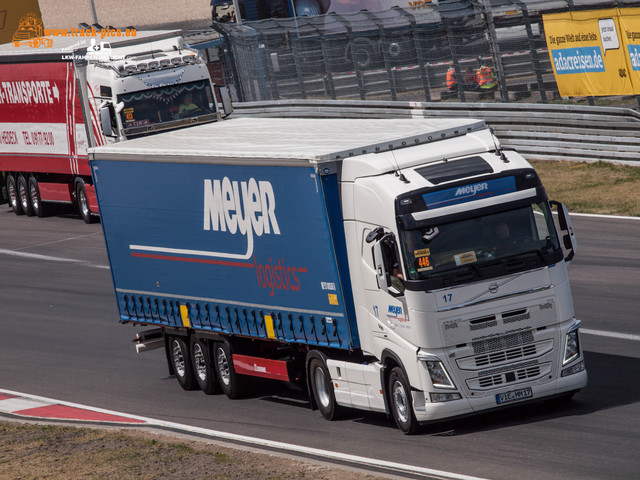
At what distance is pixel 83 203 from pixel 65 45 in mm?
4445

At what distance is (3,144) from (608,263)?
2105 centimetres

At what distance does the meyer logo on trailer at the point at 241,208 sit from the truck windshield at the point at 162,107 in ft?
42.2

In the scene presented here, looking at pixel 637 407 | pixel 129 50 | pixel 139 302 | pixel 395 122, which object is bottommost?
pixel 637 407

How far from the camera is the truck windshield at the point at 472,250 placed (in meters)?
12.3

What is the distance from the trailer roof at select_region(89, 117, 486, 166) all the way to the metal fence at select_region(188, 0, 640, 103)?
13.1 meters

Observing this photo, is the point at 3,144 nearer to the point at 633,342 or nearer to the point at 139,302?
the point at 139,302

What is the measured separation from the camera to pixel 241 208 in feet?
48.5

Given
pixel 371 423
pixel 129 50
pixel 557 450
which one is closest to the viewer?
pixel 557 450

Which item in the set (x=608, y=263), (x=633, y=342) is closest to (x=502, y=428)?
(x=633, y=342)

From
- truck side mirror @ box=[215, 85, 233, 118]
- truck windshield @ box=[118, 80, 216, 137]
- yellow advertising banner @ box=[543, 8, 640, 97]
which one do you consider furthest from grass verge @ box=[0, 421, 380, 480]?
yellow advertising banner @ box=[543, 8, 640, 97]

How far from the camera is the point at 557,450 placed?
1143cm

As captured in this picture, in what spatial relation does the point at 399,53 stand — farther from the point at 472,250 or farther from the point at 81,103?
the point at 472,250

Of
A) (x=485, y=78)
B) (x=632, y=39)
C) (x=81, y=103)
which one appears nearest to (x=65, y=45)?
(x=81, y=103)

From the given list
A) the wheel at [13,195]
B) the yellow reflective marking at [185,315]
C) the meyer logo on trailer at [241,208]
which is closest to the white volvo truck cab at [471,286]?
the meyer logo on trailer at [241,208]
